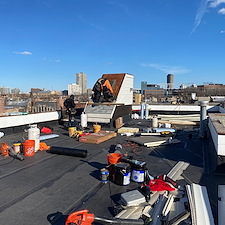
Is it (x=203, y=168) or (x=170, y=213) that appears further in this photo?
(x=203, y=168)

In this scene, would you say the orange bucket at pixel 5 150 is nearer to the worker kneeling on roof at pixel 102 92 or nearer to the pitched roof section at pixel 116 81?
the worker kneeling on roof at pixel 102 92

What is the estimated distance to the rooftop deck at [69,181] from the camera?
368cm

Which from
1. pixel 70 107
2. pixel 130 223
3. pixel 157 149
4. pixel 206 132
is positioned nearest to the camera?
pixel 130 223

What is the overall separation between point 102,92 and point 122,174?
1010cm

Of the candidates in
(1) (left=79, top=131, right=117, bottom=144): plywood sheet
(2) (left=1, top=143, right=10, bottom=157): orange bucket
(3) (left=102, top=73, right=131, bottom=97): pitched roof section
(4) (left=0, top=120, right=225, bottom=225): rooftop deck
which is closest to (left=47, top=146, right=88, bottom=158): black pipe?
(4) (left=0, top=120, right=225, bottom=225): rooftop deck

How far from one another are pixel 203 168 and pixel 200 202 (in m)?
2.64

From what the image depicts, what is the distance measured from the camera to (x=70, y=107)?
13898 mm

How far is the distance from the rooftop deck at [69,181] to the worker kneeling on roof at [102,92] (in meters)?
6.32

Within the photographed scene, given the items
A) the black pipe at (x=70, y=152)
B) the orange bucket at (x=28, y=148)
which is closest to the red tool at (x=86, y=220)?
the black pipe at (x=70, y=152)

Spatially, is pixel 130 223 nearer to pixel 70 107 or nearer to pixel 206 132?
pixel 206 132

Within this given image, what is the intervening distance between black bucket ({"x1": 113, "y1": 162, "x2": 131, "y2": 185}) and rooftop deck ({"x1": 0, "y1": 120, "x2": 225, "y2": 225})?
133 millimetres

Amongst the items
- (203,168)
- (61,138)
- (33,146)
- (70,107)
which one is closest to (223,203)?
(203,168)

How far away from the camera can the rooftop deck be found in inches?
145

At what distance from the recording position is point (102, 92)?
563 inches
